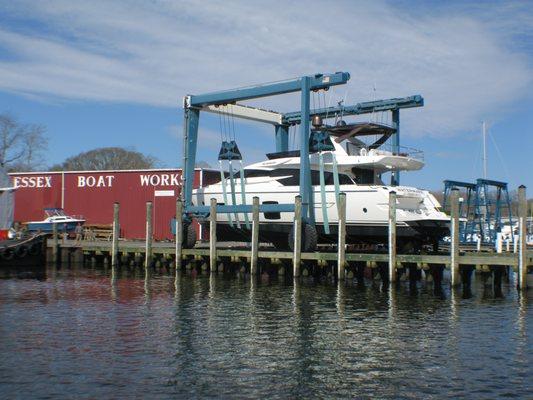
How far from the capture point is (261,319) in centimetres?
1408

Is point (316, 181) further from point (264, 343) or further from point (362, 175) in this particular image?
point (264, 343)

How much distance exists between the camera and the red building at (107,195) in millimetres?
32969

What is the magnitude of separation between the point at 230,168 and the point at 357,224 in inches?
218

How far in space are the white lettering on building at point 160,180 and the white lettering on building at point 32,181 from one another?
6307 mm

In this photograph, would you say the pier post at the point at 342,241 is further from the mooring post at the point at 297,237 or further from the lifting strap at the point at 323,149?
the lifting strap at the point at 323,149

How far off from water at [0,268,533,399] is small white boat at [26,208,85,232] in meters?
15.0

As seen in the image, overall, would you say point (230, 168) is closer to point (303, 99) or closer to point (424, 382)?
point (303, 99)

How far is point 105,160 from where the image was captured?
79.1m

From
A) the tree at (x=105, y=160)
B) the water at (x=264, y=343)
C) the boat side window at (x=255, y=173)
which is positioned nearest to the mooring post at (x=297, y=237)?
the water at (x=264, y=343)

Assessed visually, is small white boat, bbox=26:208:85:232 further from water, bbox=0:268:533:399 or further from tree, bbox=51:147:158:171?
tree, bbox=51:147:158:171

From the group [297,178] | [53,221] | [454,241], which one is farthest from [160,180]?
[454,241]

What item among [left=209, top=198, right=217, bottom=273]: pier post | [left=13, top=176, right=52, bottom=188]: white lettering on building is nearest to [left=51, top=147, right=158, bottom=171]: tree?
[left=13, top=176, right=52, bottom=188]: white lettering on building

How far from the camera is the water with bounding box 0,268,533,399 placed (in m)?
9.03

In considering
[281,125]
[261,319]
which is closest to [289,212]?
[281,125]
